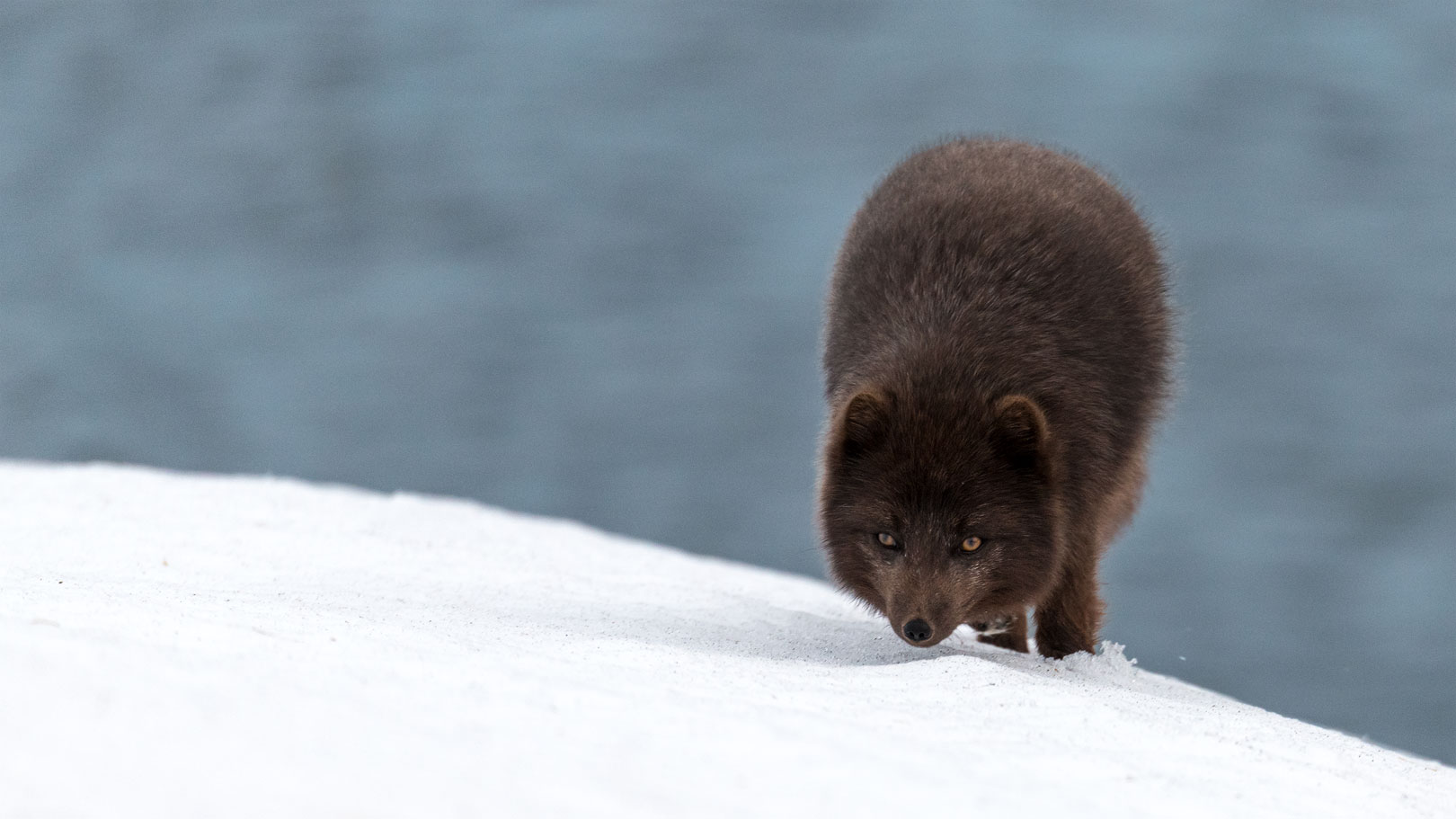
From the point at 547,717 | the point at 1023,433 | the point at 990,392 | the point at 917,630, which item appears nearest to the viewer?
the point at 547,717

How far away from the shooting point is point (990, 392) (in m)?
5.41

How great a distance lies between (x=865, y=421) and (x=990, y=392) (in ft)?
1.59

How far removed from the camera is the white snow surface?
2705 millimetres

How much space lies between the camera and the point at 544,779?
281 centimetres

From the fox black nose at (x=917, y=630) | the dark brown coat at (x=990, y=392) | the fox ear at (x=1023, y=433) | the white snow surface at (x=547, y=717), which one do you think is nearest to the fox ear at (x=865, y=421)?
the dark brown coat at (x=990, y=392)

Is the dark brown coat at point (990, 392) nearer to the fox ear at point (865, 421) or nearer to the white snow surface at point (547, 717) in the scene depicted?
the fox ear at point (865, 421)

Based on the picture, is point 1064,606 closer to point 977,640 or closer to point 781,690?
point 977,640

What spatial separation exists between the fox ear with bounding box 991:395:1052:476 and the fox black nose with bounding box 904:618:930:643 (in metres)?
0.68

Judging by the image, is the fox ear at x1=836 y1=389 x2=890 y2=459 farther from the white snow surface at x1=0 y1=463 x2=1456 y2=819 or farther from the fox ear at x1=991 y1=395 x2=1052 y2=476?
the white snow surface at x1=0 y1=463 x2=1456 y2=819

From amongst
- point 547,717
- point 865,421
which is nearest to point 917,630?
point 865,421

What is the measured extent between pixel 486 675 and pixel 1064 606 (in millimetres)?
3146

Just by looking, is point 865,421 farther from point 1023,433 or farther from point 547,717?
point 547,717

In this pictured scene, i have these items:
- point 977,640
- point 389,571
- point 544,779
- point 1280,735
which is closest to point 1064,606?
point 977,640

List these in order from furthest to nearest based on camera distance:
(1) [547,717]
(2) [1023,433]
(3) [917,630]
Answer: (2) [1023,433], (3) [917,630], (1) [547,717]
